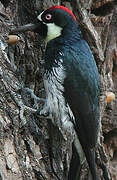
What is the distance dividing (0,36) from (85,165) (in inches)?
58.9

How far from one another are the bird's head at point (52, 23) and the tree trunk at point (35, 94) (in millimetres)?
177

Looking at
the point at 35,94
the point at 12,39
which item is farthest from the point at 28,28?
the point at 35,94

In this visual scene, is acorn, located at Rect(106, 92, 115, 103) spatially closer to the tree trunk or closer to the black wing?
the tree trunk

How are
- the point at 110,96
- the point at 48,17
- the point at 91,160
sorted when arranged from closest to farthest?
the point at 91,160
the point at 48,17
the point at 110,96

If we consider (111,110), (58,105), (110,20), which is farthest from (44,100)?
(110,20)

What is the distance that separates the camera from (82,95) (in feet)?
8.95

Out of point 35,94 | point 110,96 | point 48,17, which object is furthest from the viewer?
point 110,96

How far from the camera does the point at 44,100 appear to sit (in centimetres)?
294

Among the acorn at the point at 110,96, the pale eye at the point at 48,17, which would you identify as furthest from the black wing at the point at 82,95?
the acorn at the point at 110,96

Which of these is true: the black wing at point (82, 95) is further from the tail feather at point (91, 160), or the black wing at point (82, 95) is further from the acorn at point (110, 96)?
the acorn at point (110, 96)

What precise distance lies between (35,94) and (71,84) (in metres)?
0.48

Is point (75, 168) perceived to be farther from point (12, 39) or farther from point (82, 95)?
point (12, 39)

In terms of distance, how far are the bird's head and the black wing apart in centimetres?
24

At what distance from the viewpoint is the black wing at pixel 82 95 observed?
8.84ft
